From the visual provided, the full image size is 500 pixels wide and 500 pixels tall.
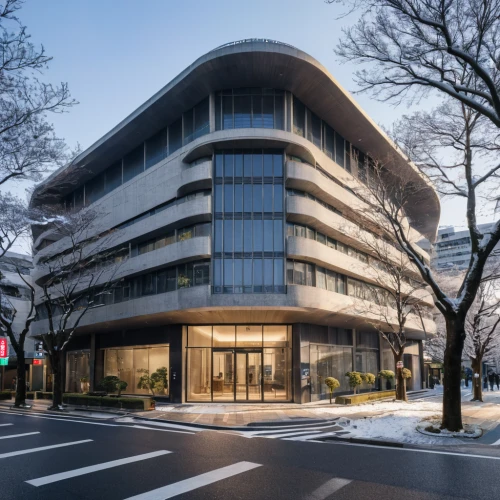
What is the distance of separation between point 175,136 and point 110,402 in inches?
699

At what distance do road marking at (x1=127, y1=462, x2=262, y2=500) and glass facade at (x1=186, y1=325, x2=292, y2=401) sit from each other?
19.8 m

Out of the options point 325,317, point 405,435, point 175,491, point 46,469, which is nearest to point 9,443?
point 46,469

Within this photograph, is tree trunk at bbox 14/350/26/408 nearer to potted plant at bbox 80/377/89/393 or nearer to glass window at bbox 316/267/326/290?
potted plant at bbox 80/377/89/393

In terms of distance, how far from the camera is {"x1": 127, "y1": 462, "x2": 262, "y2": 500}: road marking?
26.8ft

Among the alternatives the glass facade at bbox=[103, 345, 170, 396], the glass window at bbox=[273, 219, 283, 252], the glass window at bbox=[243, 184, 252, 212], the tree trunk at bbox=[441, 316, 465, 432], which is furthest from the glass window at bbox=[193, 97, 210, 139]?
the tree trunk at bbox=[441, 316, 465, 432]

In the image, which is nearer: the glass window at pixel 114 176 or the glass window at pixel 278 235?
the glass window at pixel 278 235

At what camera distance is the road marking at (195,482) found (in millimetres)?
8156

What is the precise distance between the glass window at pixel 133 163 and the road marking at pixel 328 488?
102ft

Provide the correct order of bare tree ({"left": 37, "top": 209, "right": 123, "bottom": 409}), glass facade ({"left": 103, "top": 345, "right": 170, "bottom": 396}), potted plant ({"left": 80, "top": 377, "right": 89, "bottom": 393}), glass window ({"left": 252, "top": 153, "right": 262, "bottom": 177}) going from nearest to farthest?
glass window ({"left": 252, "top": 153, "right": 262, "bottom": 177}), bare tree ({"left": 37, "top": 209, "right": 123, "bottom": 409}), glass facade ({"left": 103, "top": 345, "right": 170, "bottom": 396}), potted plant ({"left": 80, "top": 377, "right": 89, "bottom": 393})

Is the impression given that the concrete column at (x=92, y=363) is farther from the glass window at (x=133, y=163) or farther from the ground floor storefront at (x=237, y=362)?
the glass window at (x=133, y=163)

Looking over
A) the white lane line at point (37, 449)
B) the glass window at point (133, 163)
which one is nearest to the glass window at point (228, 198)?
the glass window at point (133, 163)

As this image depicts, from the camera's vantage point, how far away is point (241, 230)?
29.5 meters

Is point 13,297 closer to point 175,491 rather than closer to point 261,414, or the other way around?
point 261,414

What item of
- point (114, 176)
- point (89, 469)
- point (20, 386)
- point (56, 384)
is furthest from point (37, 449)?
point (114, 176)
